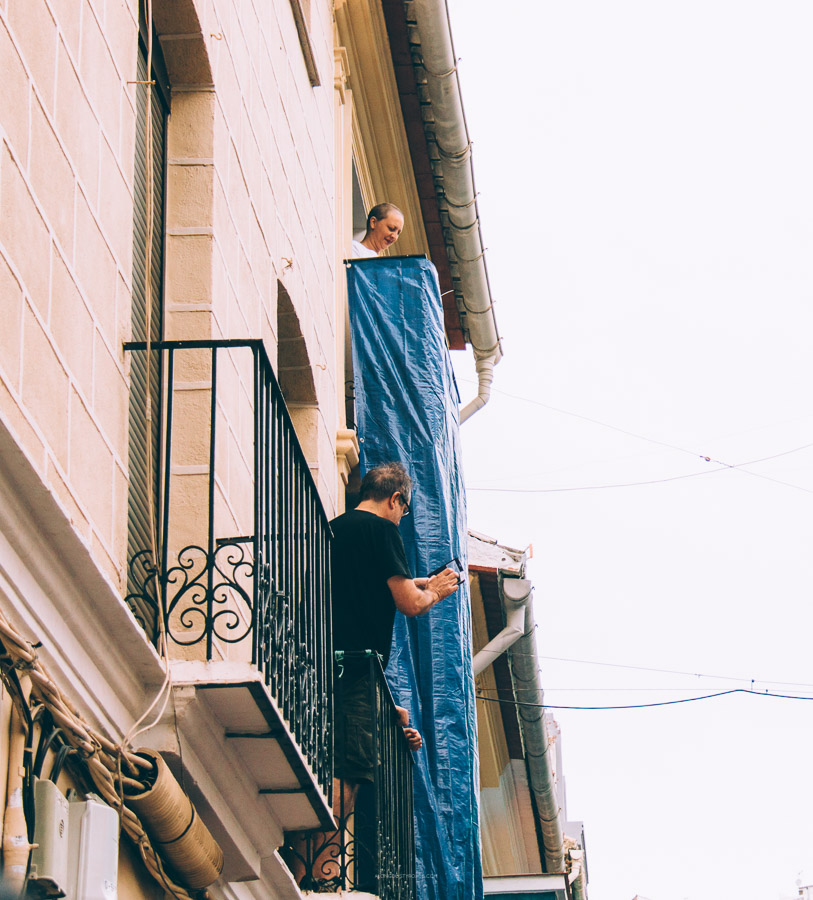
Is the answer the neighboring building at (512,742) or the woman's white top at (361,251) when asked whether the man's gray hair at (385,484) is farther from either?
the neighboring building at (512,742)

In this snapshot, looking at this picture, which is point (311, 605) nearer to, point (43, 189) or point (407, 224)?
point (43, 189)

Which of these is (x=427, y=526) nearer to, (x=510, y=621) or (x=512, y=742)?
(x=510, y=621)

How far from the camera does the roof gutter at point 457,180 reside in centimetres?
1121

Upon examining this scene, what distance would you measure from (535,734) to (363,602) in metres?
7.49

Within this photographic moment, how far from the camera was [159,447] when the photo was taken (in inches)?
187

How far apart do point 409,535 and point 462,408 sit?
5288mm

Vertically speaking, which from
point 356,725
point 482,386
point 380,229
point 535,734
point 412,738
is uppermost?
point 482,386

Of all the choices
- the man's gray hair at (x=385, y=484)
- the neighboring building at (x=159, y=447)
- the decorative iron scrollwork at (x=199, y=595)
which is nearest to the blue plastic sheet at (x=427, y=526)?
the neighboring building at (x=159, y=447)

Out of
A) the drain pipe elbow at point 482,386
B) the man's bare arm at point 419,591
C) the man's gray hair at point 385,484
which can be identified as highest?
the drain pipe elbow at point 482,386

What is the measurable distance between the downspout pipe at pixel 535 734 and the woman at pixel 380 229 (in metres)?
3.25

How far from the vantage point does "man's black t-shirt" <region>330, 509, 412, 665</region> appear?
6934 mm

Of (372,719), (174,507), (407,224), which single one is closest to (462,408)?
(407,224)

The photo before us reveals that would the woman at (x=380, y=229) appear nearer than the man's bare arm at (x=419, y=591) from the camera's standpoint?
No

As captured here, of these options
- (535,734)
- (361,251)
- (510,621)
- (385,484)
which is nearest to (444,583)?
(385,484)
